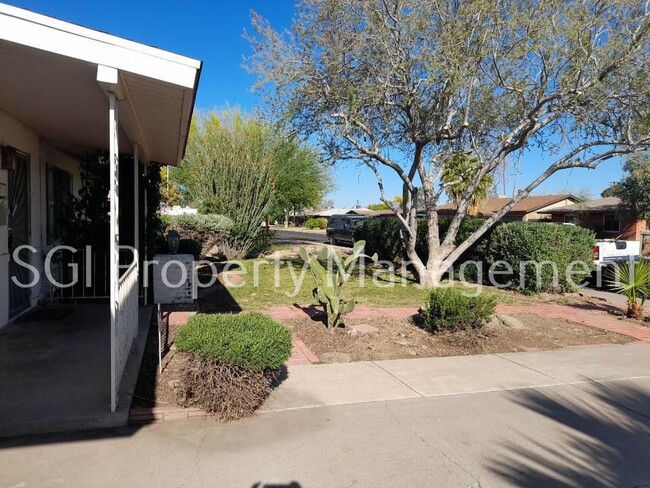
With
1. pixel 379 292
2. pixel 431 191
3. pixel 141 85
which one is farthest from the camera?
pixel 431 191

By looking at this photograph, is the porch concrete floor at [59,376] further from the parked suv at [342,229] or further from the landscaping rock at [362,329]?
the parked suv at [342,229]

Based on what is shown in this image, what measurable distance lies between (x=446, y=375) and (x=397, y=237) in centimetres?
1199

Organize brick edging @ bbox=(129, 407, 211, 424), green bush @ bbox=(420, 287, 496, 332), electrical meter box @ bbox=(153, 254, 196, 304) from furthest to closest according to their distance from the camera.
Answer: electrical meter box @ bbox=(153, 254, 196, 304) → green bush @ bbox=(420, 287, 496, 332) → brick edging @ bbox=(129, 407, 211, 424)

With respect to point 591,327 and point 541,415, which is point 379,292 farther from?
point 541,415

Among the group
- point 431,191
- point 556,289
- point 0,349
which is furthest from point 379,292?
point 0,349

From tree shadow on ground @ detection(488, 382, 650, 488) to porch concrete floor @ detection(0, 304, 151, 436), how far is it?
10.5ft

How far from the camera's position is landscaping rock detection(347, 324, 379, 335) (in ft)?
25.0

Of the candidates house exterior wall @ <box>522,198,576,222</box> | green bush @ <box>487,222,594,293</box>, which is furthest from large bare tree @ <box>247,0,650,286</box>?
house exterior wall @ <box>522,198,576,222</box>

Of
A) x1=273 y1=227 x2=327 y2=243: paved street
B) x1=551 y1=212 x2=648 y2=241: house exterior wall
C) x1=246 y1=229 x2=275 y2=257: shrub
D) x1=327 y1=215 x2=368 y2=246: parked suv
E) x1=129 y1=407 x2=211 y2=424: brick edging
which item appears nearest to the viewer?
x1=129 y1=407 x2=211 y2=424: brick edging

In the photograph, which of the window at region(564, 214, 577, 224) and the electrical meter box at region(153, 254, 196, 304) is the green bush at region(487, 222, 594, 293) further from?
the window at region(564, 214, 577, 224)

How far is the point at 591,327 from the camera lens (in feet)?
28.9

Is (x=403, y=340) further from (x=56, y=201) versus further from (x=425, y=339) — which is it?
(x=56, y=201)

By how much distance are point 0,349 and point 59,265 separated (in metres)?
3.28

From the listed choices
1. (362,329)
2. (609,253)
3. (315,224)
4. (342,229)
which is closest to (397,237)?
(609,253)
